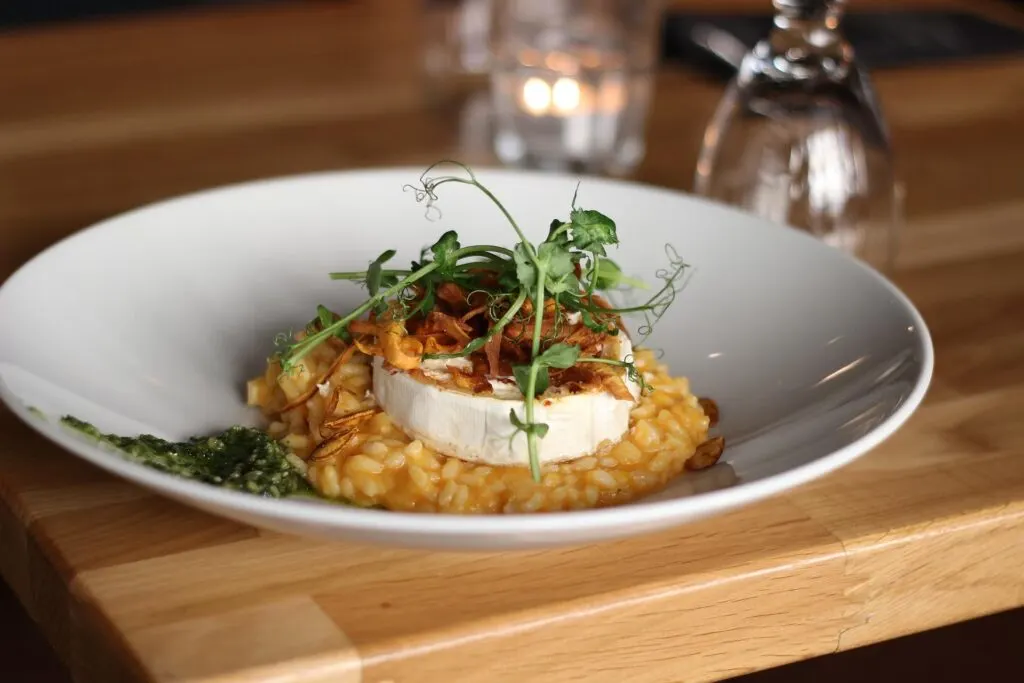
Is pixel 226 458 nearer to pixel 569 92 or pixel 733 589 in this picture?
pixel 733 589

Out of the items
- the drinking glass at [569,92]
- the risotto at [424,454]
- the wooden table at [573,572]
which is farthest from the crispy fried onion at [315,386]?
the drinking glass at [569,92]

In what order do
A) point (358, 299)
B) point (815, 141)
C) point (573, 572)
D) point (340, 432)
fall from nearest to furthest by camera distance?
point (573, 572) < point (340, 432) < point (358, 299) < point (815, 141)

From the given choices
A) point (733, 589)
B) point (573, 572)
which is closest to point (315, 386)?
point (573, 572)

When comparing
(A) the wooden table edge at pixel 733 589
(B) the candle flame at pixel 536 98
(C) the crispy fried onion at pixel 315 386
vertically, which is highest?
(B) the candle flame at pixel 536 98

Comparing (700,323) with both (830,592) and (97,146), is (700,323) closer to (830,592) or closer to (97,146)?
(830,592)

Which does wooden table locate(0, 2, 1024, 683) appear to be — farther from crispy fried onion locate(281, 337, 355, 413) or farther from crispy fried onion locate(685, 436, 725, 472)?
crispy fried onion locate(281, 337, 355, 413)

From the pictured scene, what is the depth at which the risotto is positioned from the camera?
1.08m

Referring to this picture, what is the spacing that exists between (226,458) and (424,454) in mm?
167

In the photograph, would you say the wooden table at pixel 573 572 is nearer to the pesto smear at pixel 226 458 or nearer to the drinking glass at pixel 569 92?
the pesto smear at pixel 226 458

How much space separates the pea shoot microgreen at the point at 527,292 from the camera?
1088 millimetres

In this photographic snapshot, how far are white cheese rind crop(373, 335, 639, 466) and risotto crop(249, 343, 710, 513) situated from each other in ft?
0.03

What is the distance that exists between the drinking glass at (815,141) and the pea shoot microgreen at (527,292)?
0.57 meters

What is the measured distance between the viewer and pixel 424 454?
1115 millimetres

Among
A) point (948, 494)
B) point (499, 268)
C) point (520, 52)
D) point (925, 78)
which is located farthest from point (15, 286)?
point (925, 78)
